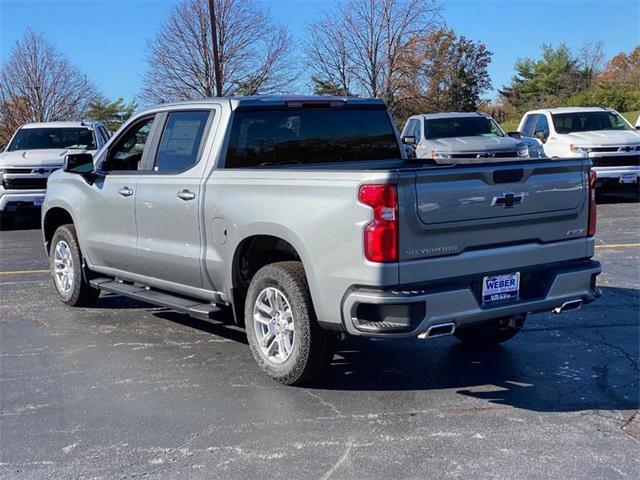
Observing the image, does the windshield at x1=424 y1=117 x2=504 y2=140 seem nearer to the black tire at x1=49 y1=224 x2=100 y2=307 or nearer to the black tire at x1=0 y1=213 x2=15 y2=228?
the black tire at x1=0 y1=213 x2=15 y2=228

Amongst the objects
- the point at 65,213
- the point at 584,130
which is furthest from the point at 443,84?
the point at 65,213

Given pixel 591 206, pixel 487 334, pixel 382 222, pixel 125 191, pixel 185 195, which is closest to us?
pixel 382 222

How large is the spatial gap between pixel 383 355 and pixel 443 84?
35532mm

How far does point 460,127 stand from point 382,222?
1202cm

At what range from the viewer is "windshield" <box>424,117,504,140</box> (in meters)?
15.5

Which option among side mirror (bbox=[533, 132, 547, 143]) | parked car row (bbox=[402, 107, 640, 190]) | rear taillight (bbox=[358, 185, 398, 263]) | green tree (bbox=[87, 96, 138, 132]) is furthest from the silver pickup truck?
green tree (bbox=[87, 96, 138, 132])

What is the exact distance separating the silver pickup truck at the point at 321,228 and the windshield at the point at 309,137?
11mm

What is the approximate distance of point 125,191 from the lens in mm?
6340

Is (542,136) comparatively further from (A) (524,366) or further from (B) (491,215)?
(B) (491,215)

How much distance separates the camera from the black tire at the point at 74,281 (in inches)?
285

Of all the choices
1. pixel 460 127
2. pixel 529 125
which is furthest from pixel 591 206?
pixel 529 125

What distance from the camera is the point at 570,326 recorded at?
6328mm

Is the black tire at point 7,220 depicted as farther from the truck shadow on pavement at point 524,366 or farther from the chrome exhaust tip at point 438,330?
the chrome exhaust tip at point 438,330

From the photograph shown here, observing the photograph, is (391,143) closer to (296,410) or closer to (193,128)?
(193,128)
